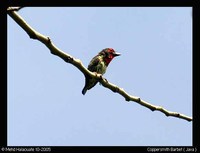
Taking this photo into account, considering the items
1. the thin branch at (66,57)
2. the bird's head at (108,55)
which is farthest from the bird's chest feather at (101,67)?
the thin branch at (66,57)

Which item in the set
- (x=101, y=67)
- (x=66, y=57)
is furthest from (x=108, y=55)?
(x=66, y=57)

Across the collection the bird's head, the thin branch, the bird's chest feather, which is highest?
the bird's head

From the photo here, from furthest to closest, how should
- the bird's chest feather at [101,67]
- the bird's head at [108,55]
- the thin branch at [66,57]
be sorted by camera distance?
the bird's chest feather at [101,67]
the bird's head at [108,55]
the thin branch at [66,57]

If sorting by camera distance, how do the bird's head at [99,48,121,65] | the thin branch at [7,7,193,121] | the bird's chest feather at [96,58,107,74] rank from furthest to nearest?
1. the bird's chest feather at [96,58,107,74]
2. the bird's head at [99,48,121,65]
3. the thin branch at [7,7,193,121]

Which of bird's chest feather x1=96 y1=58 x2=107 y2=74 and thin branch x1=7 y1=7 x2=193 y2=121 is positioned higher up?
bird's chest feather x1=96 y1=58 x2=107 y2=74

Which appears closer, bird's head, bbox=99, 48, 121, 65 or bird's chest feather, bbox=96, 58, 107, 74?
bird's head, bbox=99, 48, 121, 65

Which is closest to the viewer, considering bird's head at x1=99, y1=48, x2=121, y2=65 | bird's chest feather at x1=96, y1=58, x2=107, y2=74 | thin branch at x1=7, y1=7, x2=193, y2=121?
thin branch at x1=7, y1=7, x2=193, y2=121

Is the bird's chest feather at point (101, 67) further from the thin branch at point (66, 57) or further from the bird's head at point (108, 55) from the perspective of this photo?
the thin branch at point (66, 57)

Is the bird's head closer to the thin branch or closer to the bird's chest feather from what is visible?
the bird's chest feather

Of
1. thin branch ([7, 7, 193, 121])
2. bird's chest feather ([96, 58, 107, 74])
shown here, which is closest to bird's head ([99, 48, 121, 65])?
bird's chest feather ([96, 58, 107, 74])

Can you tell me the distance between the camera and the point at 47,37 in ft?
5.95
